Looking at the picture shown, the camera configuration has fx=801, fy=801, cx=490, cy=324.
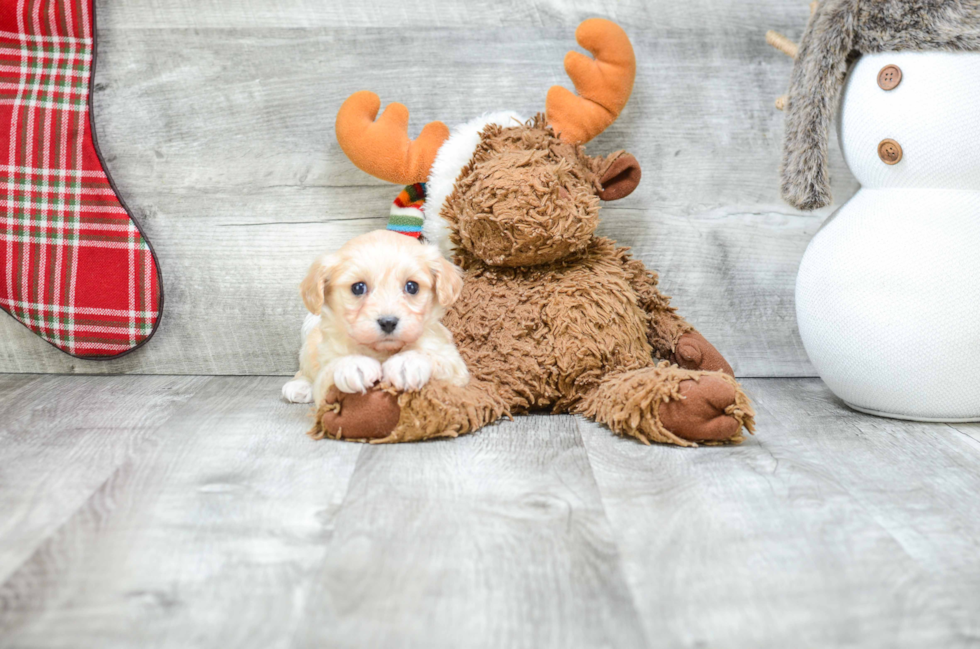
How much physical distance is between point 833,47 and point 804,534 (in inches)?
34.5

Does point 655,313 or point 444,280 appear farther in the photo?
point 655,313

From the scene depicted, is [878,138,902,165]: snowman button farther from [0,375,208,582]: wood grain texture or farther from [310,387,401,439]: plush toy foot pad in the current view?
[0,375,208,582]: wood grain texture

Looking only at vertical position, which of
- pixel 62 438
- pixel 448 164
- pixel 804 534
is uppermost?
pixel 448 164

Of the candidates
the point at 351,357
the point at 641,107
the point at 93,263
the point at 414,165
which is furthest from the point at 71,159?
the point at 641,107

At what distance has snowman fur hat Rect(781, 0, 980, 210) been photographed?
1.29 m

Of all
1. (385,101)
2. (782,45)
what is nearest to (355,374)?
(385,101)

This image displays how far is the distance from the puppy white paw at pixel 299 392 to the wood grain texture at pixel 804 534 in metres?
0.55

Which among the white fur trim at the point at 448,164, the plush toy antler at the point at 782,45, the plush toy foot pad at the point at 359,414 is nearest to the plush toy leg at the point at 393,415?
the plush toy foot pad at the point at 359,414

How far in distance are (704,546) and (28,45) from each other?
1713 mm

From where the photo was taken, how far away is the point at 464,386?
1413 millimetres

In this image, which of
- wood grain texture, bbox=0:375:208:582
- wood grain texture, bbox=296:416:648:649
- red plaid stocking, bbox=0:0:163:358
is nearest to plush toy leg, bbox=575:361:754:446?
wood grain texture, bbox=296:416:648:649

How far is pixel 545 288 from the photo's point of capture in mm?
1491

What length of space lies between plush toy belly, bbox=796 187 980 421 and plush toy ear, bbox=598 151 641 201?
14.7 inches

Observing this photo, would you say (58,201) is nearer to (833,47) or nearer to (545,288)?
(545,288)
